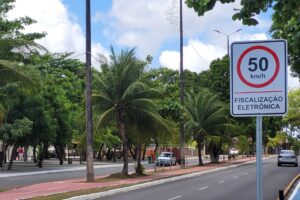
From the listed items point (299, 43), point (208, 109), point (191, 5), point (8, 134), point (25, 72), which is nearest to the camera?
point (191, 5)

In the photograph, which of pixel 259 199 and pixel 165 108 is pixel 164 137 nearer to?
pixel 165 108

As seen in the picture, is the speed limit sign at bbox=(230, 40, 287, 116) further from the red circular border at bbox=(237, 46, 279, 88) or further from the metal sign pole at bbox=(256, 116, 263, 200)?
the metal sign pole at bbox=(256, 116, 263, 200)

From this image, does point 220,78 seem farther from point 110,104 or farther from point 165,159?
point 110,104

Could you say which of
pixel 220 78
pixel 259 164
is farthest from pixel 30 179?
pixel 220 78

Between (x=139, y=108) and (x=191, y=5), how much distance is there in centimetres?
2416

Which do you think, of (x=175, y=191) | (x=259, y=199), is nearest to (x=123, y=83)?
(x=175, y=191)

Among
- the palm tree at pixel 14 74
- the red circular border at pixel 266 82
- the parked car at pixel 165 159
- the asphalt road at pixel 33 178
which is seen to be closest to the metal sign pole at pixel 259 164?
the red circular border at pixel 266 82

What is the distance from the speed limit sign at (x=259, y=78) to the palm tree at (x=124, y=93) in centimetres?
2553

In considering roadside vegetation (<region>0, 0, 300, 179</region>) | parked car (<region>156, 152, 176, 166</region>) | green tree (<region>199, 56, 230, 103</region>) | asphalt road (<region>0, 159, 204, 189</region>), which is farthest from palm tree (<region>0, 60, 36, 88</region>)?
green tree (<region>199, 56, 230, 103</region>)

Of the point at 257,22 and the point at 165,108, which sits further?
the point at 165,108

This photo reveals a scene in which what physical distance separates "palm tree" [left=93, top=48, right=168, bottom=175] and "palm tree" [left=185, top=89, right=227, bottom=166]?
17.8 metres

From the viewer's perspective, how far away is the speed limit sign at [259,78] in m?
5.50

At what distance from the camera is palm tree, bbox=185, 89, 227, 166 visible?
49.6 meters

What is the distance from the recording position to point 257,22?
7652mm
